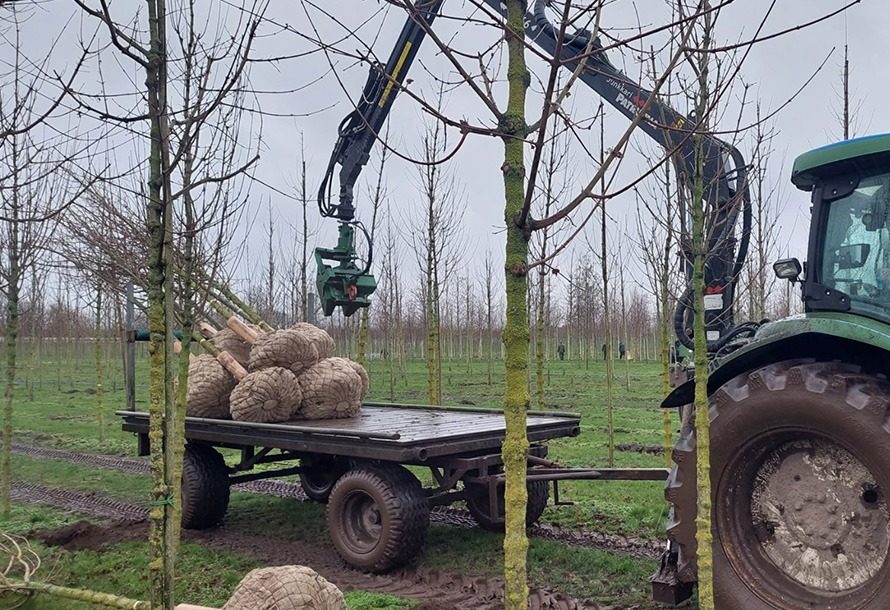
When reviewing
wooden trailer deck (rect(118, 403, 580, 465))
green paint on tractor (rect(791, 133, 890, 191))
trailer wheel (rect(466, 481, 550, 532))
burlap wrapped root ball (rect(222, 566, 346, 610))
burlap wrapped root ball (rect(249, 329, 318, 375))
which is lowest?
trailer wheel (rect(466, 481, 550, 532))

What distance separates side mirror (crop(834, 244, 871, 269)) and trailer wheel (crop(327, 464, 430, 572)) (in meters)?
3.15

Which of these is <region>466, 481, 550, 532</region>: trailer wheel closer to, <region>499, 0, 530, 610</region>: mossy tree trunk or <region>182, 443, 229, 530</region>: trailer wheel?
<region>182, 443, 229, 530</region>: trailer wheel

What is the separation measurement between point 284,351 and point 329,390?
0.55 metres

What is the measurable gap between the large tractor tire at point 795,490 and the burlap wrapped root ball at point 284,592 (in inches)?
72.8

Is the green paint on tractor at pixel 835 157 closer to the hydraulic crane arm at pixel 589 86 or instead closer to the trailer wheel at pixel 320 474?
the hydraulic crane arm at pixel 589 86

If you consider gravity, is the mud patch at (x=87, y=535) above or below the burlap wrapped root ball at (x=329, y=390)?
below

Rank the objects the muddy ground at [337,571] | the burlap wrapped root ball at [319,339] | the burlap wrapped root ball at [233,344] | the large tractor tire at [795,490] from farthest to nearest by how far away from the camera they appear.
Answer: the burlap wrapped root ball at [233,344] < the burlap wrapped root ball at [319,339] < the muddy ground at [337,571] < the large tractor tire at [795,490]

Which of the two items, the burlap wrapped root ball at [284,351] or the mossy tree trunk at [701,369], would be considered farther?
the burlap wrapped root ball at [284,351]

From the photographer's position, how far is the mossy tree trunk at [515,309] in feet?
6.77

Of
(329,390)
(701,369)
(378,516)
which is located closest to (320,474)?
(329,390)

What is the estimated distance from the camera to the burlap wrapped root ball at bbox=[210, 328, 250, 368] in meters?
7.41

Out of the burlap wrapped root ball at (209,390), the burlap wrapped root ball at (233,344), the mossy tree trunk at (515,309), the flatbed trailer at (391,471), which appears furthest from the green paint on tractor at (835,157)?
the burlap wrapped root ball at (233,344)

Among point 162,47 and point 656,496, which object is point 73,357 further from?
point 162,47

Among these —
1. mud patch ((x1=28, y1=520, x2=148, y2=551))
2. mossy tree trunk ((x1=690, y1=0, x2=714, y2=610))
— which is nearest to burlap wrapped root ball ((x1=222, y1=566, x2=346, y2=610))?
mossy tree trunk ((x1=690, y1=0, x2=714, y2=610))
